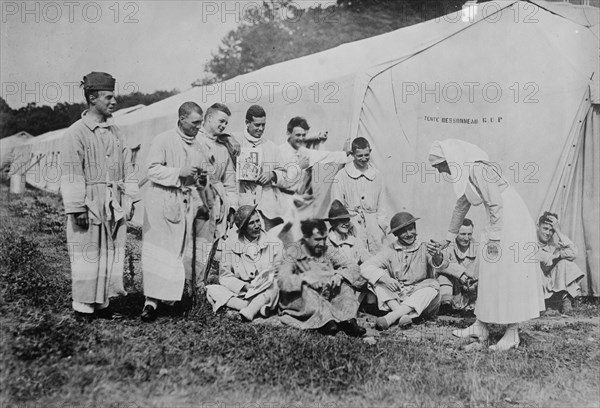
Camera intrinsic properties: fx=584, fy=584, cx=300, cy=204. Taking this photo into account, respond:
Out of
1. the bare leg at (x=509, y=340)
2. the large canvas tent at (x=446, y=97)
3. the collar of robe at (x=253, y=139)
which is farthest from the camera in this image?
the large canvas tent at (x=446, y=97)

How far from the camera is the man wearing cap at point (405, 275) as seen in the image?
4461 millimetres

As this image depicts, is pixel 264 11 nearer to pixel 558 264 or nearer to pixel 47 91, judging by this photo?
pixel 47 91

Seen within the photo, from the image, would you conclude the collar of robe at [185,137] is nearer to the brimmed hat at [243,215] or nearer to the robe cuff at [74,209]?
the brimmed hat at [243,215]

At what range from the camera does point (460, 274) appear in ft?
15.5

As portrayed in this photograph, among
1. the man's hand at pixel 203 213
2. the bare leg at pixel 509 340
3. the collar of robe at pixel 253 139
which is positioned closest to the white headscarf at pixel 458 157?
the bare leg at pixel 509 340

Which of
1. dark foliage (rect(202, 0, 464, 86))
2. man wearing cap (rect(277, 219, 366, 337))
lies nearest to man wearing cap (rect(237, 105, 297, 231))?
man wearing cap (rect(277, 219, 366, 337))

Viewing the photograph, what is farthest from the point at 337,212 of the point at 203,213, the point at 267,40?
the point at 267,40

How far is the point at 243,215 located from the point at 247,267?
0.39 meters

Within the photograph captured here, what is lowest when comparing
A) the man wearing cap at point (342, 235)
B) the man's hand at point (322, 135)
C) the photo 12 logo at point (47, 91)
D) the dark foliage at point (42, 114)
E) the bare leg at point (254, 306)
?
the bare leg at point (254, 306)

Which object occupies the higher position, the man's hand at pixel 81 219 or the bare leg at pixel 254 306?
the man's hand at pixel 81 219

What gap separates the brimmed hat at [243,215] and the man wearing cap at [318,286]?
1.25 ft

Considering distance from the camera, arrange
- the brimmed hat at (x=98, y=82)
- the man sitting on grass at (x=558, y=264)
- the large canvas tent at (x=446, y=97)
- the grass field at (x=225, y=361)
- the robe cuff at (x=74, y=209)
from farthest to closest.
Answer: the man sitting on grass at (x=558, y=264)
the large canvas tent at (x=446, y=97)
the brimmed hat at (x=98, y=82)
the robe cuff at (x=74, y=209)
the grass field at (x=225, y=361)

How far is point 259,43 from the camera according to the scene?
466cm

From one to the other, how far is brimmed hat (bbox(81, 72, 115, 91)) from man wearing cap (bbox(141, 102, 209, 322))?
517 mm
